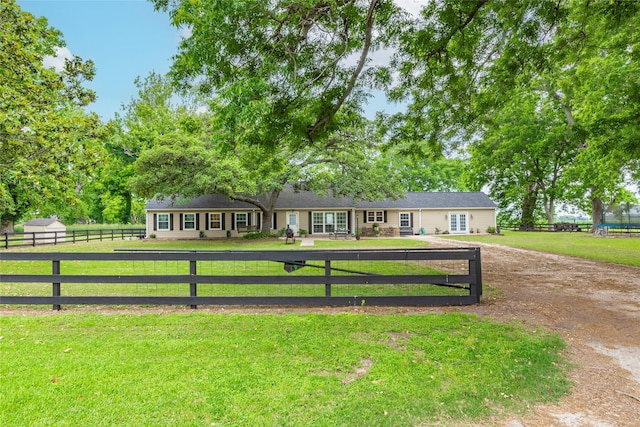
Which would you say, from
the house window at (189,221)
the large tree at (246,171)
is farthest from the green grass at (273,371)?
the house window at (189,221)

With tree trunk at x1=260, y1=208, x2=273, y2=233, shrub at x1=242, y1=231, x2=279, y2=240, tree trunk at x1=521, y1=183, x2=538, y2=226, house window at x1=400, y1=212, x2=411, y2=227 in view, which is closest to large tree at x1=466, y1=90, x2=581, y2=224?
tree trunk at x1=521, y1=183, x2=538, y2=226

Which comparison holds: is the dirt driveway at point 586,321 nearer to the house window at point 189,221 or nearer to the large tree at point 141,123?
the house window at point 189,221

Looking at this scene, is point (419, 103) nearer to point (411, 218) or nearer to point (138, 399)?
point (138, 399)

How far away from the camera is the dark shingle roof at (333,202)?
27234 millimetres

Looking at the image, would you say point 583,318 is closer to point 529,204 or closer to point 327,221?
point 327,221

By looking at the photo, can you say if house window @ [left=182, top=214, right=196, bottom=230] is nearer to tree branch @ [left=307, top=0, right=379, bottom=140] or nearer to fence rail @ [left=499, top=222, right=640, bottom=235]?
tree branch @ [left=307, top=0, right=379, bottom=140]

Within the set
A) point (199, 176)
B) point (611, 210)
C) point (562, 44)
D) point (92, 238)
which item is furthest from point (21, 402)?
point (611, 210)

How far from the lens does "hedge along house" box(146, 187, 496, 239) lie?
88.6 ft

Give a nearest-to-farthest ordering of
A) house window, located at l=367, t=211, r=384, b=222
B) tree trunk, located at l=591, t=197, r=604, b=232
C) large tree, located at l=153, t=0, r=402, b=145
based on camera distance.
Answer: large tree, located at l=153, t=0, r=402, b=145
house window, located at l=367, t=211, r=384, b=222
tree trunk, located at l=591, t=197, r=604, b=232

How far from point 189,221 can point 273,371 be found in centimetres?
2580

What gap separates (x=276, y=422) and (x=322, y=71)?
5.97 meters

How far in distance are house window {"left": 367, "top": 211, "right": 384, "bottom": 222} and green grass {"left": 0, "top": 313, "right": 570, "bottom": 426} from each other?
24.1 meters

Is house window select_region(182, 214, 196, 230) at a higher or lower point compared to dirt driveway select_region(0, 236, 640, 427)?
higher

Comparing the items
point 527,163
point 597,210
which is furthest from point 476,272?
point 527,163
